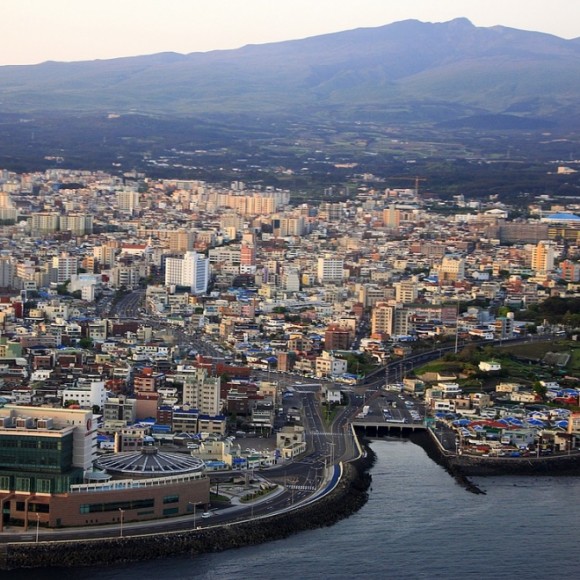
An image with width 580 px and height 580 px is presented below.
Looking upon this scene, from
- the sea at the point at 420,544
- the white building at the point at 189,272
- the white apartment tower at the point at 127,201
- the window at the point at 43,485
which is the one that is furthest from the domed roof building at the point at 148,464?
the white apartment tower at the point at 127,201

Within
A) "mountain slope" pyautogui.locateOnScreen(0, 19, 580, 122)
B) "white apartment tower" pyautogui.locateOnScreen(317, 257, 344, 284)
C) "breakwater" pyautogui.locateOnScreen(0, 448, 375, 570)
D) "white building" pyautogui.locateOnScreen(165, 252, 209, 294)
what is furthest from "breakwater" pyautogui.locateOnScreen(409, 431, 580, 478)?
"mountain slope" pyautogui.locateOnScreen(0, 19, 580, 122)

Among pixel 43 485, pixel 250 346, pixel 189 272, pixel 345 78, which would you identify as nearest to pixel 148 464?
pixel 43 485

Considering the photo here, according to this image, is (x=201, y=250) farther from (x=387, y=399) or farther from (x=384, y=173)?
(x=384, y=173)

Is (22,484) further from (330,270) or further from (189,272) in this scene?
(330,270)

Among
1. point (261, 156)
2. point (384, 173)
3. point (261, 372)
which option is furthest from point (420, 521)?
point (261, 156)

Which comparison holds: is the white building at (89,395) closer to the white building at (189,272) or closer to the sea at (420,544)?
the sea at (420,544)

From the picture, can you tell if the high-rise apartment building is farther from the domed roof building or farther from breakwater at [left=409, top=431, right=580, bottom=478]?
the domed roof building

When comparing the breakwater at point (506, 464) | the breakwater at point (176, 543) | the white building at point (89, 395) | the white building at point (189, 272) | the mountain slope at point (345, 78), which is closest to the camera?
the breakwater at point (176, 543)
